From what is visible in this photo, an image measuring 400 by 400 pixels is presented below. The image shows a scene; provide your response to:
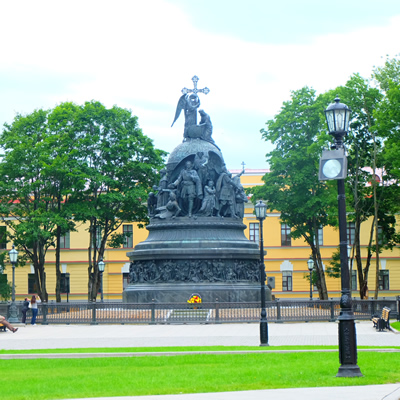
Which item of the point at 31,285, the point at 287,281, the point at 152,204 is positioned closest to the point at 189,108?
the point at 152,204

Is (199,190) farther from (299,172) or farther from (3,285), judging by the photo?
(3,285)

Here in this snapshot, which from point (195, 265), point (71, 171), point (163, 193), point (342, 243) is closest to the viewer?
point (342, 243)

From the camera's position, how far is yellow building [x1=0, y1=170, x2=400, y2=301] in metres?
78.6

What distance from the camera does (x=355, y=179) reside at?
53.4 m

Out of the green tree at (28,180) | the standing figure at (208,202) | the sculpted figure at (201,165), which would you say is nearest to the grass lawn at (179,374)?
the standing figure at (208,202)

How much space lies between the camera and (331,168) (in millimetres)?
15492

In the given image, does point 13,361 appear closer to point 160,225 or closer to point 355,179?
point 160,225

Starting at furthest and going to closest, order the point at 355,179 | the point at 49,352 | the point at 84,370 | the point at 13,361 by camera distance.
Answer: the point at 355,179 < the point at 49,352 < the point at 13,361 < the point at 84,370

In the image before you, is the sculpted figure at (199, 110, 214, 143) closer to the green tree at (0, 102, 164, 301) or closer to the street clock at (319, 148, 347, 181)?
the green tree at (0, 102, 164, 301)

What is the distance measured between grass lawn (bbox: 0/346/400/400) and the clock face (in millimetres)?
3666

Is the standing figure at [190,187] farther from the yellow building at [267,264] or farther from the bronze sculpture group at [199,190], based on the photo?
the yellow building at [267,264]

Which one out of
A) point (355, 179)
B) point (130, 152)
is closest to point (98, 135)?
point (130, 152)

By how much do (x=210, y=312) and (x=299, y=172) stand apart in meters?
22.7

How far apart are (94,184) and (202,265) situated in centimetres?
1703
